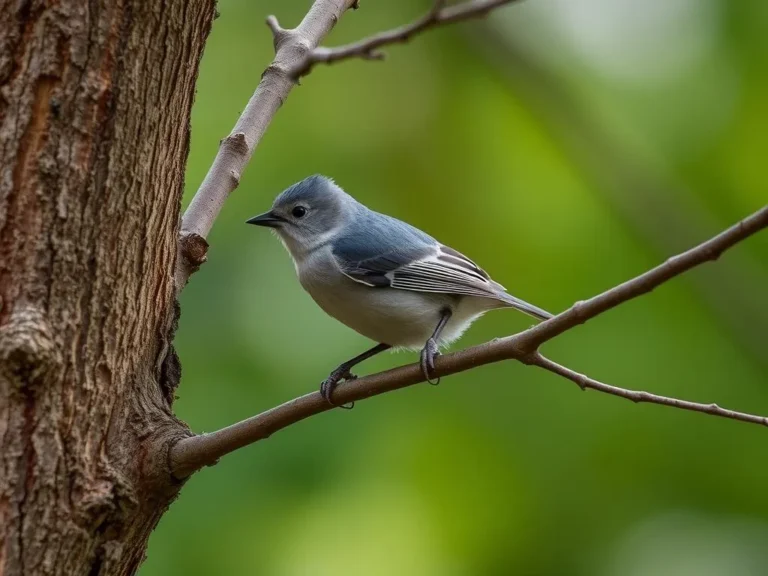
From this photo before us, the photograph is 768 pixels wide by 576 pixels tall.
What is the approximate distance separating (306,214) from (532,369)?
134cm

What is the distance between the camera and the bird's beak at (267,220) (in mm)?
4250

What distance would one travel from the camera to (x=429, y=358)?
3.10m

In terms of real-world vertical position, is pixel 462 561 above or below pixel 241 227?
below

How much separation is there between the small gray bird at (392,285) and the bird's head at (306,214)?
0.01 m

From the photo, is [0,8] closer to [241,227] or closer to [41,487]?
[41,487]

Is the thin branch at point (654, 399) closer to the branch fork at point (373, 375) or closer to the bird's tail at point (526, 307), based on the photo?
the branch fork at point (373, 375)

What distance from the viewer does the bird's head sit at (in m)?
4.26

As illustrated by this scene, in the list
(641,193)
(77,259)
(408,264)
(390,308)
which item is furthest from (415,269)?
(77,259)

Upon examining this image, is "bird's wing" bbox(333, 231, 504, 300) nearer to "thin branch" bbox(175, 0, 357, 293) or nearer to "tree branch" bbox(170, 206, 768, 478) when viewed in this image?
"thin branch" bbox(175, 0, 357, 293)

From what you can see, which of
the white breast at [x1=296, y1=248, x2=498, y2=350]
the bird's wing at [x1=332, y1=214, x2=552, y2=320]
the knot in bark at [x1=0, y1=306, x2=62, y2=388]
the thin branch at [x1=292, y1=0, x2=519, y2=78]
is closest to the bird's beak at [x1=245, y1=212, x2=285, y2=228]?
the bird's wing at [x1=332, y1=214, x2=552, y2=320]

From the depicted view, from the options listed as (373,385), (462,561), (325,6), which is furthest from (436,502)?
(325,6)

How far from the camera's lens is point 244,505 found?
4039mm

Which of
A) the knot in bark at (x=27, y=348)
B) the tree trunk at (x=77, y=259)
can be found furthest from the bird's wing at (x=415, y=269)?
the knot in bark at (x=27, y=348)

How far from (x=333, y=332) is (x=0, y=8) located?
2.59 metres
